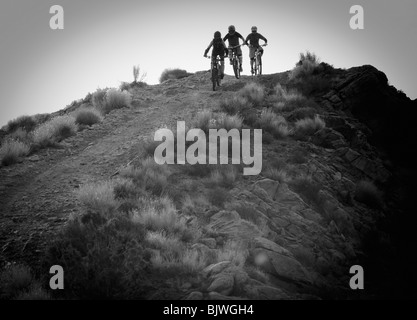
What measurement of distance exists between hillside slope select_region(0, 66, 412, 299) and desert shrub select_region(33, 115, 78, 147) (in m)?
0.40

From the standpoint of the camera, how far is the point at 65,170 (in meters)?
9.34

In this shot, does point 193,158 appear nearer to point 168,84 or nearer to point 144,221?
point 144,221

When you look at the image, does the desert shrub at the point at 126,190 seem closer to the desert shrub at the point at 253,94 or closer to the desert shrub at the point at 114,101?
the desert shrub at the point at 114,101

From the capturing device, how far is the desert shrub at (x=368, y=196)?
10.5 metres

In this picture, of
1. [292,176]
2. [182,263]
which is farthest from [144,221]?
[292,176]

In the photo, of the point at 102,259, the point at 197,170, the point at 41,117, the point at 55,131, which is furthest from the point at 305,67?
the point at 102,259

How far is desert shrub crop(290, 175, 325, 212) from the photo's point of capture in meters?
9.39

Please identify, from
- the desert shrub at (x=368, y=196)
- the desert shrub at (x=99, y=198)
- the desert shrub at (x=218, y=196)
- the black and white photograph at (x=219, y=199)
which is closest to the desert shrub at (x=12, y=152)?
the black and white photograph at (x=219, y=199)

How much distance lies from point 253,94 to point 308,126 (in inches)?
152

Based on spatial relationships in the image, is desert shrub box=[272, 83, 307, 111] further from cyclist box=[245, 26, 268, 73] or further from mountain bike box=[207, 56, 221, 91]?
cyclist box=[245, 26, 268, 73]

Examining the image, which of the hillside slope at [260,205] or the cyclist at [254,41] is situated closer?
the hillside slope at [260,205]

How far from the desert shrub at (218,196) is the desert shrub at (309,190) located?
271cm

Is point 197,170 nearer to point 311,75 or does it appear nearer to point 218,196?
point 218,196

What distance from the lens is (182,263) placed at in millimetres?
5605
